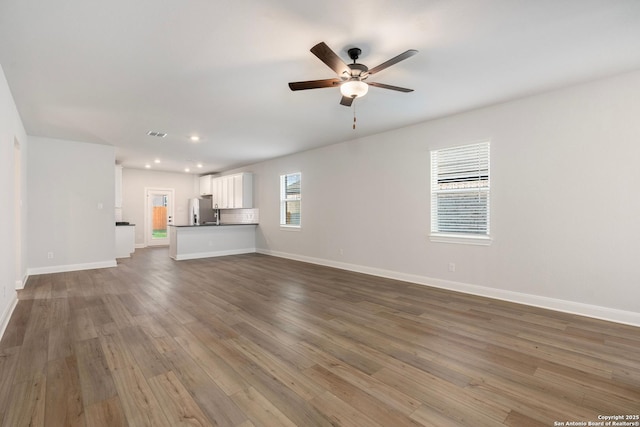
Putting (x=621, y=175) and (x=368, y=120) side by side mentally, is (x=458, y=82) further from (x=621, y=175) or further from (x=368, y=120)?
(x=621, y=175)

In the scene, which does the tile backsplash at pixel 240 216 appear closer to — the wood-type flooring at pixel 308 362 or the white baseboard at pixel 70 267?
the white baseboard at pixel 70 267

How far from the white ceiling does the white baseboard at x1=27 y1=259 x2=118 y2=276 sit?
9.33 feet

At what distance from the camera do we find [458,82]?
3.36 m

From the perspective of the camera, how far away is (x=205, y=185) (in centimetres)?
1062

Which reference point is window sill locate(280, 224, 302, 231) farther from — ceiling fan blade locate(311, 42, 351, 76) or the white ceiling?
ceiling fan blade locate(311, 42, 351, 76)

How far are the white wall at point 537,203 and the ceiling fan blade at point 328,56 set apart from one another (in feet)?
8.78

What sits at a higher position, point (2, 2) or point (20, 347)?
point (2, 2)

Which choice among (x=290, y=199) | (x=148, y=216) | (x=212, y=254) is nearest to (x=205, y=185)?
(x=148, y=216)

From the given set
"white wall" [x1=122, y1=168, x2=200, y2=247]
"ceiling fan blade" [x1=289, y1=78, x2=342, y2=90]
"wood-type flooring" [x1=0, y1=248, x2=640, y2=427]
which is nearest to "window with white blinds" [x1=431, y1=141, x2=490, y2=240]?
"wood-type flooring" [x1=0, y1=248, x2=640, y2=427]

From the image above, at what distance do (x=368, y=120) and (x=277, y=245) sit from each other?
176 inches

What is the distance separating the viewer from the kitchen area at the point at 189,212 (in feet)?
25.6

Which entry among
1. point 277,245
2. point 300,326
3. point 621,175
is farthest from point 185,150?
point 621,175

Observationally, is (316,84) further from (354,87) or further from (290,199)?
(290,199)

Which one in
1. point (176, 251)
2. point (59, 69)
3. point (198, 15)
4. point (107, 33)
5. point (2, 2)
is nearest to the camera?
point (2, 2)
